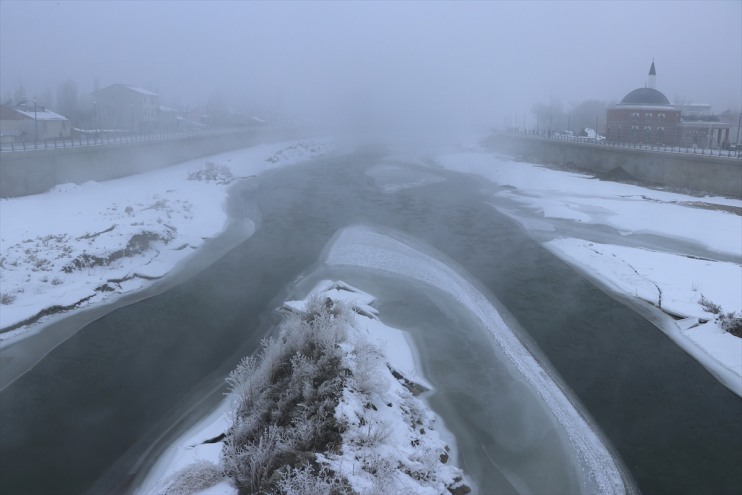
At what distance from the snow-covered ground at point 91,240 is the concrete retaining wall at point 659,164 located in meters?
28.0

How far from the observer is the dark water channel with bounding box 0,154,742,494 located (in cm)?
982

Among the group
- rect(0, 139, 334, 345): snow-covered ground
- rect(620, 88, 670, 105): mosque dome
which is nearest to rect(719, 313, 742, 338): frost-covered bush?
rect(0, 139, 334, 345): snow-covered ground

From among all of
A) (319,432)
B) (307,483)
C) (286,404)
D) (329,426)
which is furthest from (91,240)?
(307,483)

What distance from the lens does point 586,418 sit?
36.4 ft

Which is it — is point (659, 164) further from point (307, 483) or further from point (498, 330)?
point (307, 483)

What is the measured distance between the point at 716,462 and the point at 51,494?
1070cm

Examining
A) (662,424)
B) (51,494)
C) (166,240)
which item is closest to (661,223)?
(662,424)

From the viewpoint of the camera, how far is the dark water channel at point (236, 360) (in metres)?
9.82

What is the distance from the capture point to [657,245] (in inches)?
919

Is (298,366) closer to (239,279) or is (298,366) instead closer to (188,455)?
(188,455)

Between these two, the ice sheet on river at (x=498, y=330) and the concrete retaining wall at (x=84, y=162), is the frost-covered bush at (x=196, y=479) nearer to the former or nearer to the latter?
the ice sheet on river at (x=498, y=330)

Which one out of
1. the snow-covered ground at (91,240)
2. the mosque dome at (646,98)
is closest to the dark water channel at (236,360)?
the snow-covered ground at (91,240)

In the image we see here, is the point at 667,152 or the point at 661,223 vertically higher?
the point at 667,152

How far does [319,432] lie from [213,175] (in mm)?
34645
